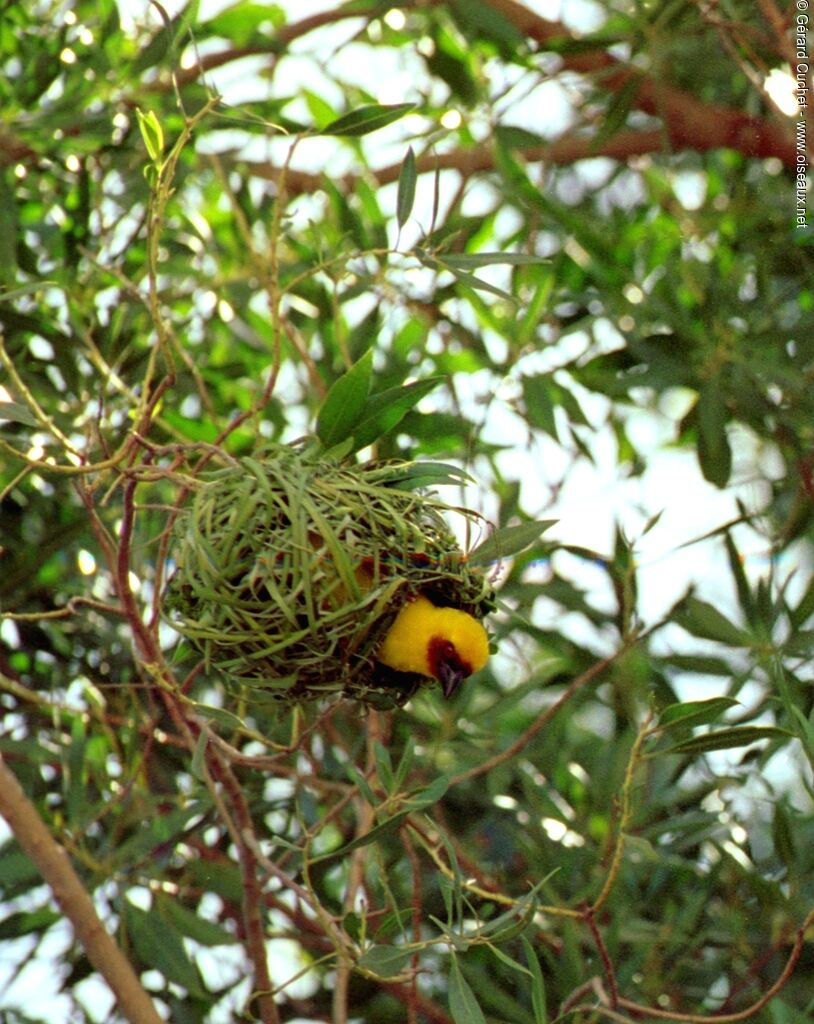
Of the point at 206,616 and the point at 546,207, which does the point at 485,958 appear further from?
the point at 546,207

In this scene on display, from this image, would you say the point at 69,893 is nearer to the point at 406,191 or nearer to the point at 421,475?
the point at 421,475

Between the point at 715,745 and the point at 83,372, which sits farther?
the point at 83,372

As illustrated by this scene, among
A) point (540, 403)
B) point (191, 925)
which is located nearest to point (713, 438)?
point (540, 403)

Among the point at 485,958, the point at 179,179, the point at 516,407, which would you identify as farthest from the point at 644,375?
the point at 485,958

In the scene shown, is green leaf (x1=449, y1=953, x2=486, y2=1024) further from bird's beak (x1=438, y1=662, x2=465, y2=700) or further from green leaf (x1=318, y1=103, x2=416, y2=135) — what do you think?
green leaf (x1=318, y1=103, x2=416, y2=135)

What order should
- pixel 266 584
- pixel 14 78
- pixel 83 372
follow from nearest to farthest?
pixel 266 584 < pixel 83 372 < pixel 14 78

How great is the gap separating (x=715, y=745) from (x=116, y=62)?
4.11 feet

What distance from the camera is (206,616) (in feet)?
3.65

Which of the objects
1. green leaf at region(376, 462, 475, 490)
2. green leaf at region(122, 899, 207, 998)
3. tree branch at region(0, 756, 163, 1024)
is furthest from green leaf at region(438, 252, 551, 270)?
green leaf at region(122, 899, 207, 998)

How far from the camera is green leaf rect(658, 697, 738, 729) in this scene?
1.18m

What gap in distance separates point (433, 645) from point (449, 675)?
3 centimetres

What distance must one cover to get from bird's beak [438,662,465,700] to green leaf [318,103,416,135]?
46cm

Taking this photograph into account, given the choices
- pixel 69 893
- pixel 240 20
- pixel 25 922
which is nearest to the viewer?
pixel 69 893

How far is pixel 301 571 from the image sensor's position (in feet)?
3.45
